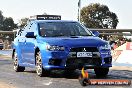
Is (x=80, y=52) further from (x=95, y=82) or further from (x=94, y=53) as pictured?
(x=95, y=82)

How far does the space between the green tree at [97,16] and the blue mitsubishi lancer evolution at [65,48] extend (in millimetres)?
91814

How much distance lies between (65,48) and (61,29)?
1.46 meters

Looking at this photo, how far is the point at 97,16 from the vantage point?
111m

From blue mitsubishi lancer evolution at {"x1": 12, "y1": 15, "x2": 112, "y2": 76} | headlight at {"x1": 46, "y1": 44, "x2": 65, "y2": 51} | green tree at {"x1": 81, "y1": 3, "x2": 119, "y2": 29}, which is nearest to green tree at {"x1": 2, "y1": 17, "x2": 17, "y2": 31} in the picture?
green tree at {"x1": 81, "y1": 3, "x2": 119, "y2": 29}

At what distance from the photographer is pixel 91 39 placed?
11305 millimetres

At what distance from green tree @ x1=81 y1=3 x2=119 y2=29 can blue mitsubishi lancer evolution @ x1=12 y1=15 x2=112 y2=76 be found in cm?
9181

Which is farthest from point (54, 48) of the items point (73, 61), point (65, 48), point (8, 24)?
point (8, 24)

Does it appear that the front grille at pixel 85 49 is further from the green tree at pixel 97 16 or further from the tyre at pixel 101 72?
the green tree at pixel 97 16

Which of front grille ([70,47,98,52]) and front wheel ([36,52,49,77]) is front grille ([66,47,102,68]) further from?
front wheel ([36,52,49,77])

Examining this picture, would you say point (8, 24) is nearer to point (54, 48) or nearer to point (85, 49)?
point (54, 48)

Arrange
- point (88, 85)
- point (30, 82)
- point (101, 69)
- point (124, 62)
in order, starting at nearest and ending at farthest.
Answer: point (88, 85)
point (30, 82)
point (101, 69)
point (124, 62)

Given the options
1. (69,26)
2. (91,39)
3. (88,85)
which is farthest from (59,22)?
(88,85)

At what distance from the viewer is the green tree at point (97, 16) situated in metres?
106

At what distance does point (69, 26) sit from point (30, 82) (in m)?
2.65
